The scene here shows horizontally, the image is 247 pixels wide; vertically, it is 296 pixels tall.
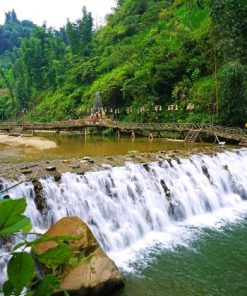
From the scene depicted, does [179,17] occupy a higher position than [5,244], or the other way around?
[179,17]

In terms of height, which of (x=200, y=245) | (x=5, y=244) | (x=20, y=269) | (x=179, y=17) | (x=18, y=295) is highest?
(x=179, y=17)

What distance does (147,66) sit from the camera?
46.8 meters

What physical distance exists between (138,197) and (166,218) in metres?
1.54

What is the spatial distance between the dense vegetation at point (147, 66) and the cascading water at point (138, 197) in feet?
48.6

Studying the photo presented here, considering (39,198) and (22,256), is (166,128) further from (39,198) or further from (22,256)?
(22,256)

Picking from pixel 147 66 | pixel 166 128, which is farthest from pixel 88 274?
pixel 147 66

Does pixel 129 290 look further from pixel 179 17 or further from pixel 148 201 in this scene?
pixel 179 17

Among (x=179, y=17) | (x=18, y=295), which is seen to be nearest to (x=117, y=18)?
(x=179, y=17)

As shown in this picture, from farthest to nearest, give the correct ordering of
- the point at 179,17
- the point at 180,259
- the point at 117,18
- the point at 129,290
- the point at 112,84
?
the point at 117,18 → the point at 179,17 → the point at 112,84 → the point at 180,259 → the point at 129,290

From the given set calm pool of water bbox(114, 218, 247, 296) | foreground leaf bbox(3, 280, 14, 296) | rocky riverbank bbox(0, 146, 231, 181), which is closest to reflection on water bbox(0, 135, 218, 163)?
rocky riverbank bbox(0, 146, 231, 181)

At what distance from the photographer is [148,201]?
1644 centimetres

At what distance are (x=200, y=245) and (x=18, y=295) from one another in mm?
12537

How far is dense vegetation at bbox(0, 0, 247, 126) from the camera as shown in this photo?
3509cm

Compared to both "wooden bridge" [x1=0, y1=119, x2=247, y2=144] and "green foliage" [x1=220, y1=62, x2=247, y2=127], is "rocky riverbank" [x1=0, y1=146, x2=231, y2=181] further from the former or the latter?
"green foliage" [x1=220, y1=62, x2=247, y2=127]
